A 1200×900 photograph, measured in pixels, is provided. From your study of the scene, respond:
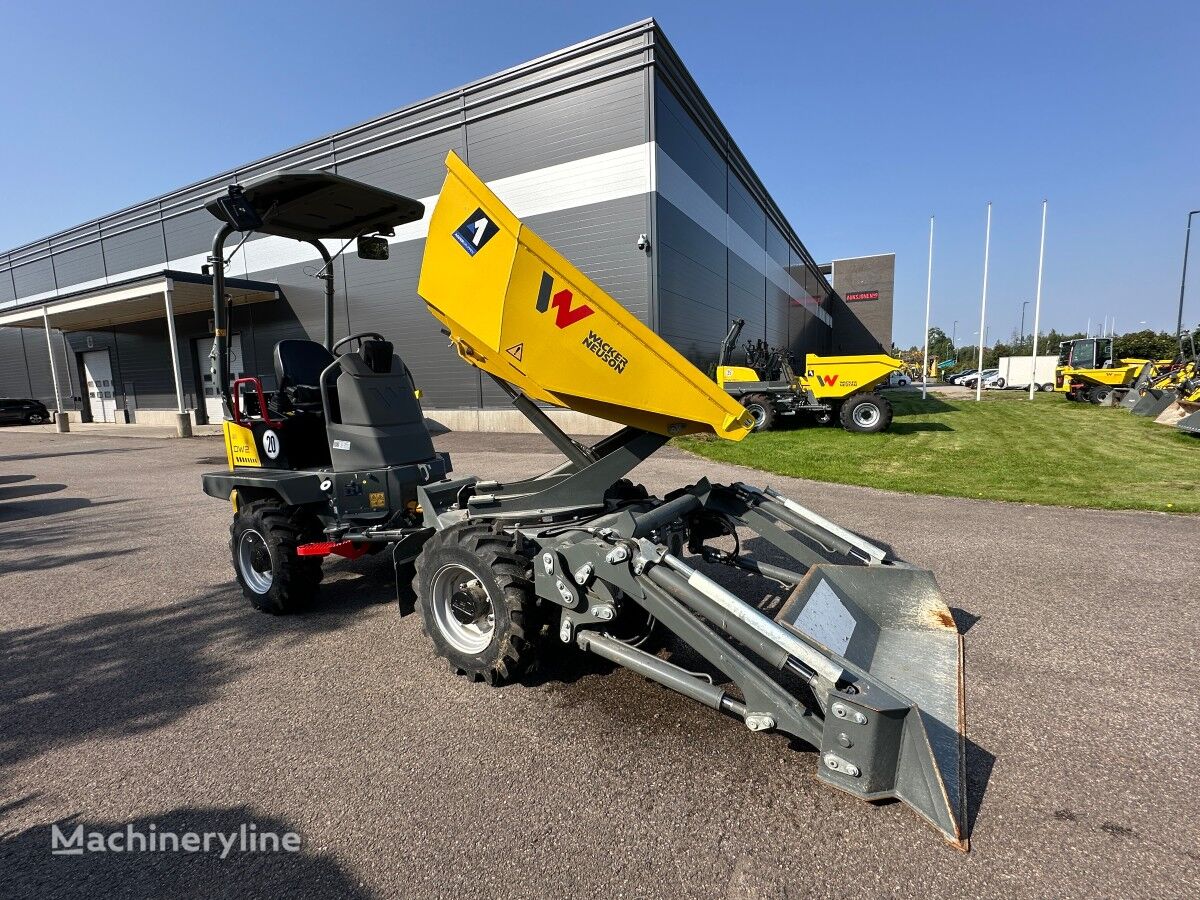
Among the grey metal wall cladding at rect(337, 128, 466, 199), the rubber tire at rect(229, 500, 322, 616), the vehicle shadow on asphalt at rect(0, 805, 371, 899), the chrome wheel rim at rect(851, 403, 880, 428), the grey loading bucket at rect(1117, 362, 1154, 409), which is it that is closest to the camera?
the vehicle shadow on asphalt at rect(0, 805, 371, 899)

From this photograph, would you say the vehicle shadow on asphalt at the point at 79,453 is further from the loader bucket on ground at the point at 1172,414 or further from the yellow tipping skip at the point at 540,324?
the loader bucket on ground at the point at 1172,414

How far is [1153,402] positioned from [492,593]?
22.1 m

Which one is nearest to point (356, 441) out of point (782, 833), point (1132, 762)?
point (782, 833)

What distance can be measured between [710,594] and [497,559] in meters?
1.11

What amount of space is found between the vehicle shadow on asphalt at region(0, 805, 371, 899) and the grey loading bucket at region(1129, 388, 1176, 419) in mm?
21805

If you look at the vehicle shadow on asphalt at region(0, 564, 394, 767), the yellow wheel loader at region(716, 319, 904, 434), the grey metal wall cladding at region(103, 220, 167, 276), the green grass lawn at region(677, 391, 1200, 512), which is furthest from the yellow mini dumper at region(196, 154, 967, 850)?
the grey metal wall cladding at region(103, 220, 167, 276)

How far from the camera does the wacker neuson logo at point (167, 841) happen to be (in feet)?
6.93

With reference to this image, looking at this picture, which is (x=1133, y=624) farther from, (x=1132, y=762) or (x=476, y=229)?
(x=476, y=229)

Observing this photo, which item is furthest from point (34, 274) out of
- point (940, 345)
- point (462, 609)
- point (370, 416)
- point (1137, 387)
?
point (940, 345)

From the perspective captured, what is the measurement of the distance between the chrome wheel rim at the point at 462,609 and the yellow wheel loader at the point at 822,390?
456 inches

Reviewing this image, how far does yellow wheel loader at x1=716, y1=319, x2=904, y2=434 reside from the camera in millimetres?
14195

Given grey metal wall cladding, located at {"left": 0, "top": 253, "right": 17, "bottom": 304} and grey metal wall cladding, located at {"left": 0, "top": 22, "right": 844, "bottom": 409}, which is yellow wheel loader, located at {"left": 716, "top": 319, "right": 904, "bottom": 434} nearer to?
grey metal wall cladding, located at {"left": 0, "top": 22, "right": 844, "bottom": 409}

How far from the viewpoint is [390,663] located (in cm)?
348

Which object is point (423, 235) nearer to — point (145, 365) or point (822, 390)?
point (822, 390)
